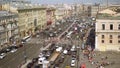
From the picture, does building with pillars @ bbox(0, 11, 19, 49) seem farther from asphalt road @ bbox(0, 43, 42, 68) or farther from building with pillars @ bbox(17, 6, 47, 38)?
building with pillars @ bbox(17, 6, 47, 38)

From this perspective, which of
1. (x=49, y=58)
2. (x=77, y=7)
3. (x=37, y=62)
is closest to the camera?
(x=37, y=62)

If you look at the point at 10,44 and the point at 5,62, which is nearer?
the point at 5,62

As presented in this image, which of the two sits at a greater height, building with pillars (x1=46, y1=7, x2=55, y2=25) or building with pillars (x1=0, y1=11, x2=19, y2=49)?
building with pillars (x1=0, y1=11, x2=19, y2=49)

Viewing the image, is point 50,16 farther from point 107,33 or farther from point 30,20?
point 107,33

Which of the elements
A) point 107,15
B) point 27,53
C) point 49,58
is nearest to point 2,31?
point 27,53

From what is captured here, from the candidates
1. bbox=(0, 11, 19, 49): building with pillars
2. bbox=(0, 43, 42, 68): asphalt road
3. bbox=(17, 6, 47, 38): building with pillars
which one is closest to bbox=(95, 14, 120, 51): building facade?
bbox=(0, 43, 42, 68): asphalt road

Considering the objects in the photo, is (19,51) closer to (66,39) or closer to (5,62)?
(5,62)
